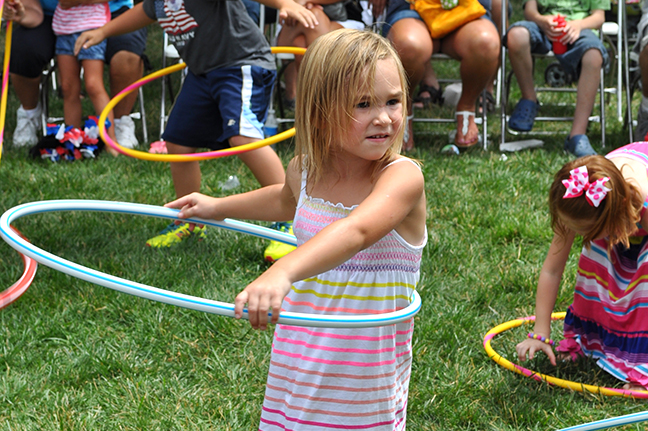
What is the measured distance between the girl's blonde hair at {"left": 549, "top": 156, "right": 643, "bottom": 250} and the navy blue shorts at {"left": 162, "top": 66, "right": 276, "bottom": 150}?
1.51m

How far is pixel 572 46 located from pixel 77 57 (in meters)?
3.48

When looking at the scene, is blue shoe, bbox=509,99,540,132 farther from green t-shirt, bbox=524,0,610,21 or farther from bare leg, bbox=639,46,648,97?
bare leg, bbox=639,46,648,97

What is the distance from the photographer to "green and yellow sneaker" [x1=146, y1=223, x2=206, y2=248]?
3580 millimetres

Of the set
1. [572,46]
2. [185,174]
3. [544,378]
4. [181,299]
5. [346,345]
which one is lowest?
[544,378]

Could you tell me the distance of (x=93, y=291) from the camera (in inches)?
122

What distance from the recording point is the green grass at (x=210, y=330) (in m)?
2.40

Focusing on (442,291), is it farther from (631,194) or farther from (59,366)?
(59,366)

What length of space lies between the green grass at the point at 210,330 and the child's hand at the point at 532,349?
3.6 inches

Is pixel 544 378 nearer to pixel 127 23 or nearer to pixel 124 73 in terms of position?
pixel 127 23

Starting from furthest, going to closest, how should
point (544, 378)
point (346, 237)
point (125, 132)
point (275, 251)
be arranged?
point (125, 132), point (275, 251), point (544, 378), point (346, 237)

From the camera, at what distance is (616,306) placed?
8.55 ft

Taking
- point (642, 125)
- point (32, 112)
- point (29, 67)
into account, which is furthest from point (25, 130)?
point (642, 125)

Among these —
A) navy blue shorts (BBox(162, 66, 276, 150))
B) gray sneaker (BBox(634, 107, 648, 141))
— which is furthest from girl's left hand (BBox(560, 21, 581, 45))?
navy blue shorts (BBox(162, 66, 276, 150))

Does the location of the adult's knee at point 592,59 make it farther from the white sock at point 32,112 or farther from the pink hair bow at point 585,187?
the white sock at point 32,112
